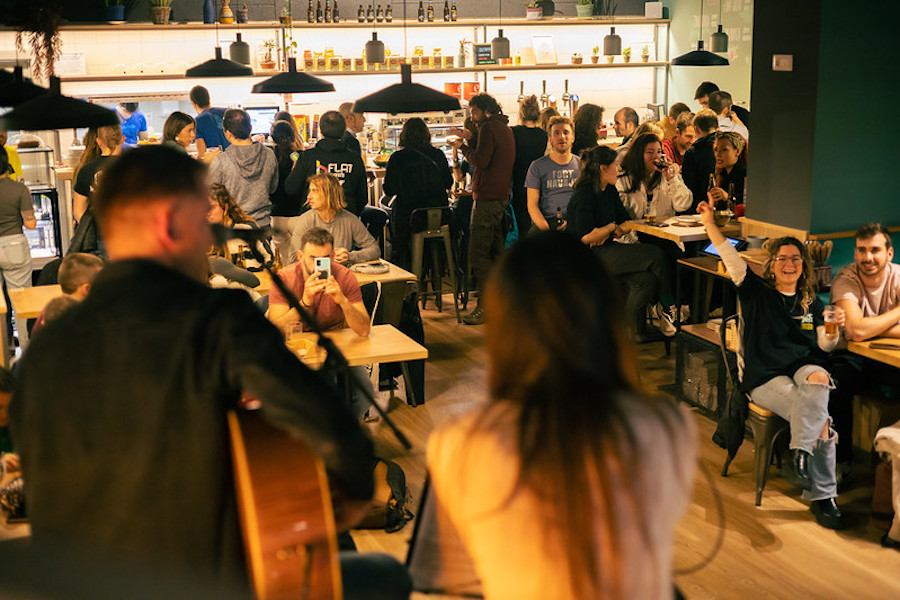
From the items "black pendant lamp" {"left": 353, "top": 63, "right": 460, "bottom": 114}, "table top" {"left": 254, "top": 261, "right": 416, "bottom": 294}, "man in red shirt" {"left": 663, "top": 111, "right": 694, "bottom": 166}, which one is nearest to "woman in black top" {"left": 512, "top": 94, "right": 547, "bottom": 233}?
"man in red shirt" {"left": 663, "top": 111, "right": 694, "bottom": 166}

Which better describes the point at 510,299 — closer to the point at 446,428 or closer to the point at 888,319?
the point at 446,428

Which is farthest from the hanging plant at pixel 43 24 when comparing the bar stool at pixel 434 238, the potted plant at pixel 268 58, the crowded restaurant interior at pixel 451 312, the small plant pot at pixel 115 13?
the potted plant at pixel 268 58

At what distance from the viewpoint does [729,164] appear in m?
7.46

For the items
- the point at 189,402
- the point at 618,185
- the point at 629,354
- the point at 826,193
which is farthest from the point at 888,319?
the point at 189,402

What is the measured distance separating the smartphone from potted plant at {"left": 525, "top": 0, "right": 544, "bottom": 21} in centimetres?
792

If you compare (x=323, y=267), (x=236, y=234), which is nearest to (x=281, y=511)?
(x=236, y=234)

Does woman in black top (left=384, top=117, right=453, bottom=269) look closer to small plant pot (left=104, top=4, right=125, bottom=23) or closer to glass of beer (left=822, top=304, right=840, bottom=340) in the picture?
glass of beer (left=822, top=304, right=840, bottom=340)

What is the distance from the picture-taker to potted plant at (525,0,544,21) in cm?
1177

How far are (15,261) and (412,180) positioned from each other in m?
2.86

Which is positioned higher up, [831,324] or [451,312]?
[831,324]

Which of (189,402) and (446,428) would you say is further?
(189,402)

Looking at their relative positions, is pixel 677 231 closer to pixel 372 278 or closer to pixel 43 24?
pixel 372 278

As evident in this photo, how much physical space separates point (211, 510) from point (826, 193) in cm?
509

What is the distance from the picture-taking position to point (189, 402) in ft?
5.61
